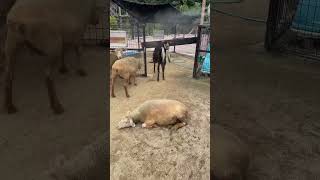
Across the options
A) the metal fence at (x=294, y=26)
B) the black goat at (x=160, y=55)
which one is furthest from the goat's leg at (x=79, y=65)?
the metal fence at (x=294, y=26)

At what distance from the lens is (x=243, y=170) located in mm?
616

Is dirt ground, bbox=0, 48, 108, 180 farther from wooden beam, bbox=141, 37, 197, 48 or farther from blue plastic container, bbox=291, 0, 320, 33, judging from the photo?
blue plastic container, bbox=291, 0, 320, 33

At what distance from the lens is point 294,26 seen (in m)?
1.66

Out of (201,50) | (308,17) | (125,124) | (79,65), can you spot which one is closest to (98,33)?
(79,65)

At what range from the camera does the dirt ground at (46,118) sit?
0.58 metres

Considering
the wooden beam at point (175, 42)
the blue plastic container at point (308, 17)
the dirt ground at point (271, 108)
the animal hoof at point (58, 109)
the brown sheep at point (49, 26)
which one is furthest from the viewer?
the blue plastic container at point (308, 17)

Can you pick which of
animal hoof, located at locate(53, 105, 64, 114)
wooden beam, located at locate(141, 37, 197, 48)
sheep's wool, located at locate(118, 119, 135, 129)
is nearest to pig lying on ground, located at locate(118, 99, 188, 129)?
sheep's wool, located at locate(118, 119, 135, 129)

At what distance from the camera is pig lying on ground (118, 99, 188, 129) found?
63 centimetres

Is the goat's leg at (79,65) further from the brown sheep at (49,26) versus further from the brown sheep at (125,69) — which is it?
the brown sheep at (125,69)

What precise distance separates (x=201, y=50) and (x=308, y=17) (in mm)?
795

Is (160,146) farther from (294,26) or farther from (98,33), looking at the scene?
(294,26)

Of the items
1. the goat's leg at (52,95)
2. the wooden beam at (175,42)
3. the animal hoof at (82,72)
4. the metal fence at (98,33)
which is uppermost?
the metal fence at (98,33)

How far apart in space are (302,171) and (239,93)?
0.30 meters

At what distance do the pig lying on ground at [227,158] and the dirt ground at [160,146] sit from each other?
2cm
